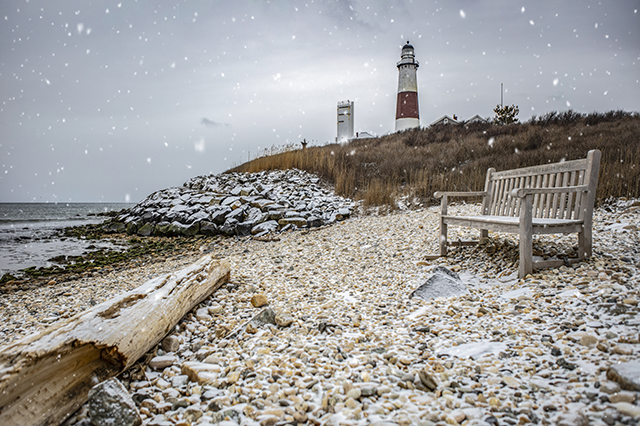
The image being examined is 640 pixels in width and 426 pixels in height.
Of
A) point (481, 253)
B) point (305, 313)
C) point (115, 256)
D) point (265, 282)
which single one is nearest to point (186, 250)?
point (115, 256)

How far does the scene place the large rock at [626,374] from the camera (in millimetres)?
1462

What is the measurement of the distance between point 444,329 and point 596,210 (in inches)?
189

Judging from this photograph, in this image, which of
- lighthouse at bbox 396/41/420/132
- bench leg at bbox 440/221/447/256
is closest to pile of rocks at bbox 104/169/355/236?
bench leg at bbox 440/221/447/256

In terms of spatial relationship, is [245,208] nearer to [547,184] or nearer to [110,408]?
[547,184]

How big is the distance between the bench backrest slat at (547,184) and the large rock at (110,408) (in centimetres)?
372

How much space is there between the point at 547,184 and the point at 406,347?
3002 millimetres

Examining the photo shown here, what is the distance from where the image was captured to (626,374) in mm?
1519

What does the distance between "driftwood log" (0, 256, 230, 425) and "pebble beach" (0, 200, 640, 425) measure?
0.13 metres

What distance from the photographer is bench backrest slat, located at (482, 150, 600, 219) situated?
3.21 m

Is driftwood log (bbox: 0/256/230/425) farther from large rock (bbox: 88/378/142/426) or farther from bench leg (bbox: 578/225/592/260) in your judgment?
bench leg (bbox: 578/225/592/260)

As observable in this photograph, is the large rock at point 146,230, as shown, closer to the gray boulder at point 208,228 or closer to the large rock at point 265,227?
the gray boulder at point 208,228

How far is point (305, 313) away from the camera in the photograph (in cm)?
299

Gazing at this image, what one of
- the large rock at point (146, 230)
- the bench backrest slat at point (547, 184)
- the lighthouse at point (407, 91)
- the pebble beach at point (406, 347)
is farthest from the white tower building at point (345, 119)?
the pebble beach at point (406, 347)

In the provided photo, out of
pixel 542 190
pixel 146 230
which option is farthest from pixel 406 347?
pixel 146 230
